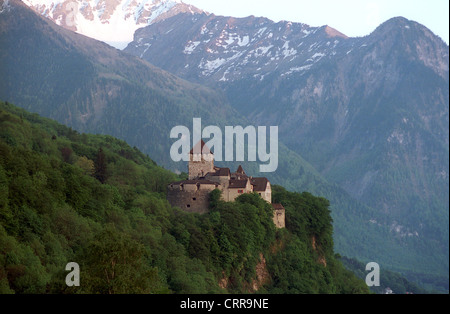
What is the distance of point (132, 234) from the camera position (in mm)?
87125

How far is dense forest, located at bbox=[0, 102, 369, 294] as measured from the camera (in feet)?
208

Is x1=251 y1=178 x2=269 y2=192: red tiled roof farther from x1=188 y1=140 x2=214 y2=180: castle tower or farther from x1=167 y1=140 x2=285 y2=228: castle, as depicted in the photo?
x1=188 y1=140 x2=214 y2=180: castle tower

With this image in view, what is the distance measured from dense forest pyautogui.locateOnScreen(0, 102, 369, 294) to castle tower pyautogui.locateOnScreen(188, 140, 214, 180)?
6754mm

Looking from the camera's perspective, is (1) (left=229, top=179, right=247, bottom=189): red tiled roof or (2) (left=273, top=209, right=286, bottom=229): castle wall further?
(2) (left=273, top=209, right=286, bottom=229): castle wall

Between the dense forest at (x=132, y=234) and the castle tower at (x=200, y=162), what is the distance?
6.75m

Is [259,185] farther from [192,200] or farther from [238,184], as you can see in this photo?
[192,200]

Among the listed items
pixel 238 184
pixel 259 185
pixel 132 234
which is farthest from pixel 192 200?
pixel 132 234

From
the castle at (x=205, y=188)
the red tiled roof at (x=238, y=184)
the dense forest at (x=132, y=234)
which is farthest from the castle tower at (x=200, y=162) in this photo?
the dense forest at (x=132, y=234)

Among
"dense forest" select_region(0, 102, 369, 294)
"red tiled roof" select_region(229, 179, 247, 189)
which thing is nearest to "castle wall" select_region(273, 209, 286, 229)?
"dense forest" select_region(0, 102, 369, 294)

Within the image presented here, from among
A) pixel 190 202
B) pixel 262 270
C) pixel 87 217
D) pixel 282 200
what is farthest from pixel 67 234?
pixel 282 200

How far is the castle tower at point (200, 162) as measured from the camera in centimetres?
11275

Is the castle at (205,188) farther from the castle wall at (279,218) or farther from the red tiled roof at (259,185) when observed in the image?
the castle wall at (279,218)
